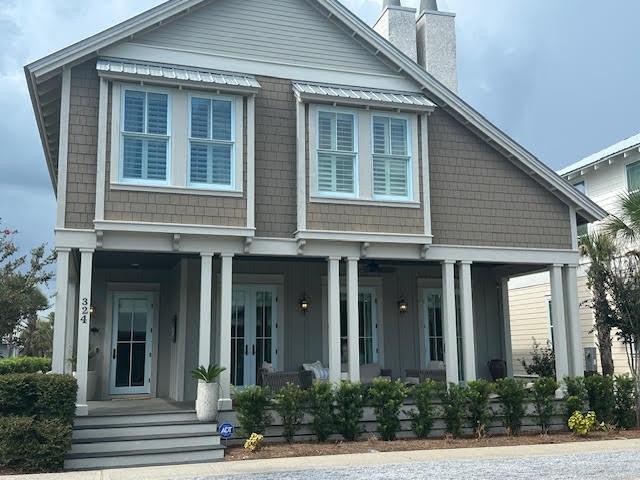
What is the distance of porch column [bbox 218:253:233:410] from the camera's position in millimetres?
11180

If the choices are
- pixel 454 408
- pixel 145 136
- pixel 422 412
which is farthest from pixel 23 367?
pixel 454 408

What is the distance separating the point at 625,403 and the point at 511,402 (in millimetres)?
2524

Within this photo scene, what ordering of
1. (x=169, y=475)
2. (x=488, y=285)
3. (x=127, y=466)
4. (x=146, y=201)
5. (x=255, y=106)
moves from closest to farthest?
(x=169, y=475) → (x=127, y=466) → (x=146, y=201) → (x=255, y=106) → (x=488, y=285)

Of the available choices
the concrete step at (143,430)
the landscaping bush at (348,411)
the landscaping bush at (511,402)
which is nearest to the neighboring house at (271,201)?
the concrete step at (143,430)

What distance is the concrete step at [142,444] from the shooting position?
31.7ft

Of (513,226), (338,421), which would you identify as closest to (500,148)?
(513,226)

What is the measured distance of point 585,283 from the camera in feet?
60.1

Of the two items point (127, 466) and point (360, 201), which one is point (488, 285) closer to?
point (360, 201)

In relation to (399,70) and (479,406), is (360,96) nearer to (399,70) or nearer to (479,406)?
(399,70)

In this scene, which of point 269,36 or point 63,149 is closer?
point 63,149

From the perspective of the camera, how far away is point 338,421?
11195mm

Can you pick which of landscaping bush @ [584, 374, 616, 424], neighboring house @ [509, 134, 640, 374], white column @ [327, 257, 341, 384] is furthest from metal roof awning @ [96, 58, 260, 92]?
neighboring house @ [509, 134, 640, 374]

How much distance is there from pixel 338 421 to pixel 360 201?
157 inches

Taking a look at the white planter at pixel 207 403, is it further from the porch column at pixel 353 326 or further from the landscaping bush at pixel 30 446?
the porch column at pixel 353 326
